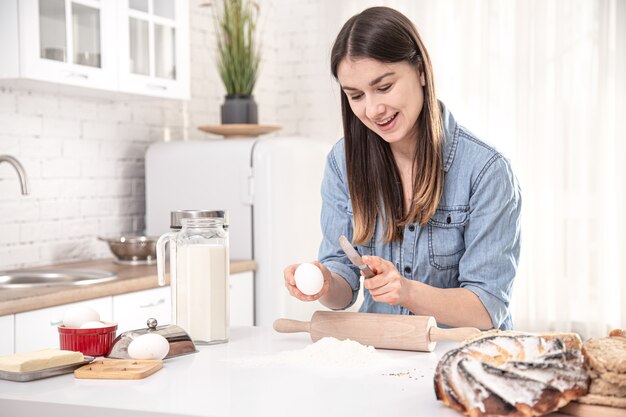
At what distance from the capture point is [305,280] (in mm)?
1771

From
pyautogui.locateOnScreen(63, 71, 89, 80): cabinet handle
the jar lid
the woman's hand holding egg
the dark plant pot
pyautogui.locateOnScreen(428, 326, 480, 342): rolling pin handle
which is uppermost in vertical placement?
pyautogui.locateOnScreen(63, 71, 89, 80): cabinet handle

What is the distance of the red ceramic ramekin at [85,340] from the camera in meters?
1.64

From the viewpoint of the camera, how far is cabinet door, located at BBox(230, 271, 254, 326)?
144 inches

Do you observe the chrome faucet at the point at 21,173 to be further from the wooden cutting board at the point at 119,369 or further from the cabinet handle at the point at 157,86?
the wooden cutting board at the point at 119,369

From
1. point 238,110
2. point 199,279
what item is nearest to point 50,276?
point 238,110

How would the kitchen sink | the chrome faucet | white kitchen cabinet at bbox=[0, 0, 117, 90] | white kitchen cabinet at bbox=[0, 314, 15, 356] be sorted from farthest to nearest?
the kitchen sink < white kitchen cabinet at bbox=[0, 0, 117, 90] < the chrome faucet < white kitchen cabinet at bbox=[0, 314, 15, 356]

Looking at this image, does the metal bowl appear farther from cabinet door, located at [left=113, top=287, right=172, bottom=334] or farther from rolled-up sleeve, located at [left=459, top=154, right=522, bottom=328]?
rolled-up sleeve, located at [left=459, top=154, right=522, bottom=328]

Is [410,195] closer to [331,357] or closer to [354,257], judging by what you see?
[354,257]

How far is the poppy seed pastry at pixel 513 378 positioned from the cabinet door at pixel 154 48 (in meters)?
2.64

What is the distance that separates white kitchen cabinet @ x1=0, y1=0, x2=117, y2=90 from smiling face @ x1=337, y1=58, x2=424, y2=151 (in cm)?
156

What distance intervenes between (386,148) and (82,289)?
1311mm

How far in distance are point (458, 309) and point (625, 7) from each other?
117 inches

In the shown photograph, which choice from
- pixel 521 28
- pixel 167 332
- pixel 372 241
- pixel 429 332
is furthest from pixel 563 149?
pixel 167 332

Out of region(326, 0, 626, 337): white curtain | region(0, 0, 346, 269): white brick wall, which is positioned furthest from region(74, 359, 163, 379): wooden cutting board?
region(326, 0, 626, 337): white curtain
